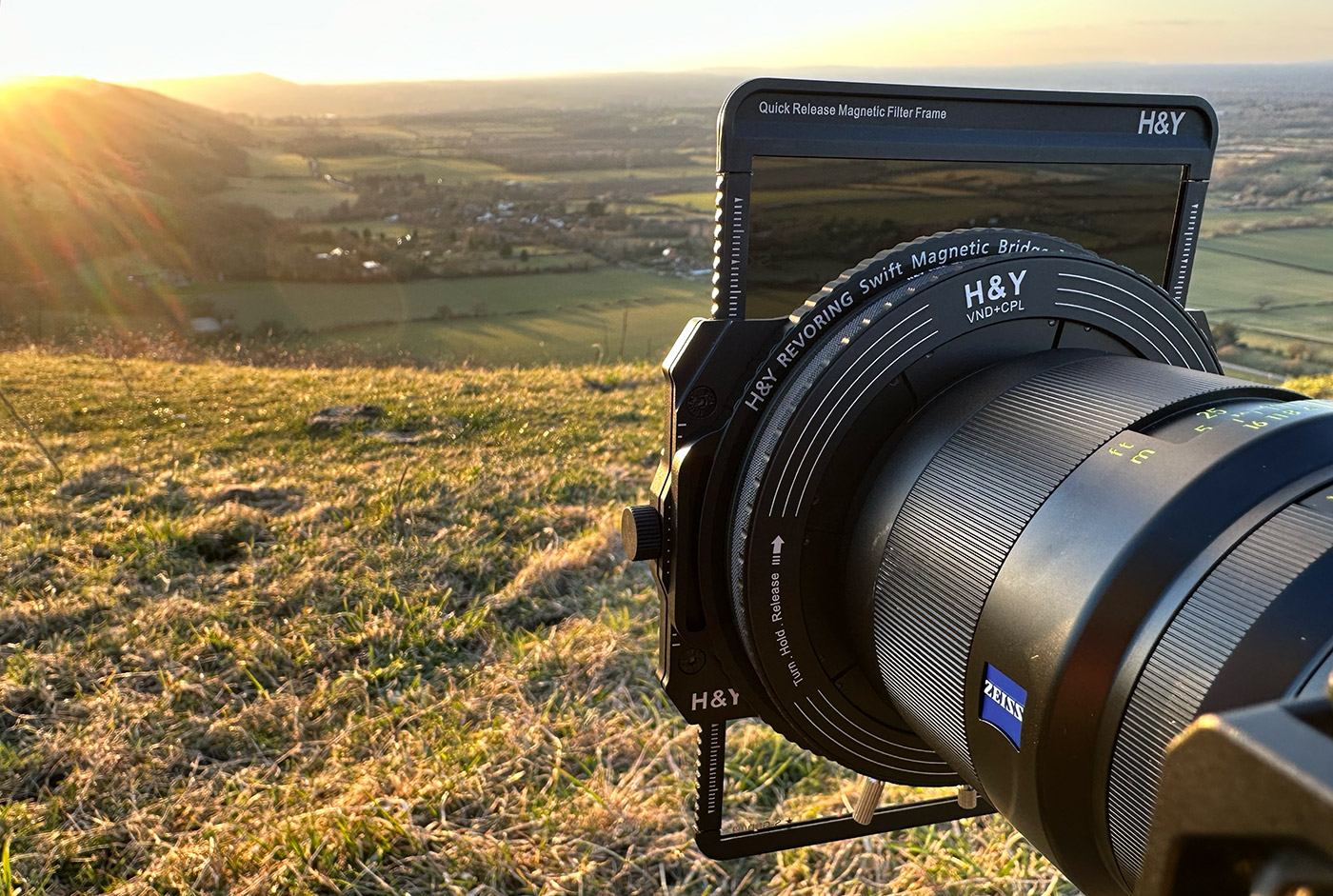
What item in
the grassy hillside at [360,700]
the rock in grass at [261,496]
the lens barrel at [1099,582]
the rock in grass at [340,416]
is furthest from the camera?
the rock in grass at [340,416]

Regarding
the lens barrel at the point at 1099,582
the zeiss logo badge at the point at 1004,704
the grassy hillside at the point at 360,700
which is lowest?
the grassy hillside at the point at 360,700

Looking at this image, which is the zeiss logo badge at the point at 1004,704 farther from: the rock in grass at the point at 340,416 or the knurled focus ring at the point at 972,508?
the rock in grass at the point at 340,416

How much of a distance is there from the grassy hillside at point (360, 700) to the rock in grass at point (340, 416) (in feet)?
3.17

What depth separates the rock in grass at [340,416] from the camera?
7.39 m

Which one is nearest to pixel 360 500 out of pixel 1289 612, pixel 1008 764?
pixel 1008 764

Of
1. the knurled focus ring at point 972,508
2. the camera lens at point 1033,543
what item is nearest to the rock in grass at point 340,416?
the camera lens at point 1033,543

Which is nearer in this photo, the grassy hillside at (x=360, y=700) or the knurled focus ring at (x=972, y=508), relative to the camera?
the knurled focus ring at (x=972, y=508)

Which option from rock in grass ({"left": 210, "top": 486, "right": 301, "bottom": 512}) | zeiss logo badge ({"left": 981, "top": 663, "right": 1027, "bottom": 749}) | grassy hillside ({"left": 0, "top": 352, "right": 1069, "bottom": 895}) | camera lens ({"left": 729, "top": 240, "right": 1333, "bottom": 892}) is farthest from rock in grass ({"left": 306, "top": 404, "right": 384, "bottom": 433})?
zeiss logo badge ({"left": 981, "top": 663, "right": 1027, "bottom": 749})

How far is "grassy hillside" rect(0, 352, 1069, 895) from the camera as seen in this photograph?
9.30 feet

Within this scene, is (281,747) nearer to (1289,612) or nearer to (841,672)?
(841,672)

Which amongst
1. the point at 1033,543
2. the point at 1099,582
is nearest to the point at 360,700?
the point at 1033,543

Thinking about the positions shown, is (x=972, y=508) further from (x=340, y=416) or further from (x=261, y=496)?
(x=340, y=416)

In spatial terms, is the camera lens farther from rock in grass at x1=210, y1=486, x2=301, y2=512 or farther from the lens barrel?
rock in grass at x1=210, y1=486, x2=301, y2=512

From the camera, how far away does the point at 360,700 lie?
367 cm
